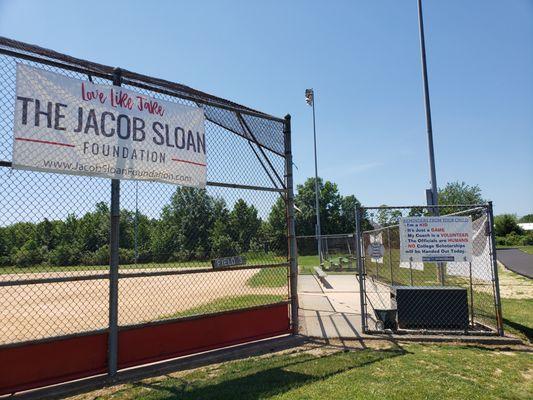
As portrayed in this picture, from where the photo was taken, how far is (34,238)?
562 cm

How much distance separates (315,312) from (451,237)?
3599 mm

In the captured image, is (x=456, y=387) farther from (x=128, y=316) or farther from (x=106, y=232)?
(x=128, y=316)

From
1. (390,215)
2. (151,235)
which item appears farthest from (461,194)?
(151,235)

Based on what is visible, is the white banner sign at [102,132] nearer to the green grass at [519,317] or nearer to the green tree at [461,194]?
the green grass at [519,317]

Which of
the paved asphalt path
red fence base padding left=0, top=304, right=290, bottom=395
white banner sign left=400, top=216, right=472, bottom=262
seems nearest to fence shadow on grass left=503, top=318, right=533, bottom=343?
white banner sign left=400, top=216, right=472, bottom=262

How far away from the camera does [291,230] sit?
24.1 ft

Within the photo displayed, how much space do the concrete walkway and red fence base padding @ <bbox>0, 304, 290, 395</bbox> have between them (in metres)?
0.99

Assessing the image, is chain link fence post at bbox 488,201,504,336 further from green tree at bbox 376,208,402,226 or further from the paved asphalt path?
the paved asphalt path

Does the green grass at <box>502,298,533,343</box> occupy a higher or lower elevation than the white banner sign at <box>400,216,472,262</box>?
lower

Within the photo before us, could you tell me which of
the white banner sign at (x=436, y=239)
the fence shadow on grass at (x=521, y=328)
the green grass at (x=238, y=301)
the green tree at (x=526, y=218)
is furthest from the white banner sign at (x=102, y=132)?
the green tree at (x=526, y=218)

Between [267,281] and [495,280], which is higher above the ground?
[495,280]

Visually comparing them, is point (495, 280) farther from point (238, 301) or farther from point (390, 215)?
point (390, 215)

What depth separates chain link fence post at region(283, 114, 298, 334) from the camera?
281 inches

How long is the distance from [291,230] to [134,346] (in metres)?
3.37
